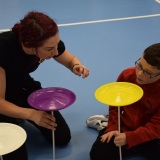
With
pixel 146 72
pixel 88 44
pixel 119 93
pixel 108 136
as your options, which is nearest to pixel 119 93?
pixel 119 93

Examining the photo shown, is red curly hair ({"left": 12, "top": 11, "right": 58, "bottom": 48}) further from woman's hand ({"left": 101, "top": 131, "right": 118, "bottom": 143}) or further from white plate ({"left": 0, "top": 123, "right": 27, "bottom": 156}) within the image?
woman's hand ({"left": 101, "top": 131, "right": 118, "bottom": 143})

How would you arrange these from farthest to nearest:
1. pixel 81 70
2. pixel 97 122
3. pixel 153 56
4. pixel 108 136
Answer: pixel 97 122
pixel 81 70
pixel 108 136
pixel 153 56

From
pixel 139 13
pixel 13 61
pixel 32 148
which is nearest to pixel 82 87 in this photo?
pixel 32 148

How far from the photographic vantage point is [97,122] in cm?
175

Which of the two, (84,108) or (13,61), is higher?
(13,61)

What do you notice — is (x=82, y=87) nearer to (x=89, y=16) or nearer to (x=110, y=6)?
(x=89, y=16)

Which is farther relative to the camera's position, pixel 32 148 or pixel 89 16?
pixel 89 16

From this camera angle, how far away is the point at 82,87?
7.16 feet

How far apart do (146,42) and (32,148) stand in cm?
153

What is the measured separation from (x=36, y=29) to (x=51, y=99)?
0.31 meters

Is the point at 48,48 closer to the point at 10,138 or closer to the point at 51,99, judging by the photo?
the point at 51,99

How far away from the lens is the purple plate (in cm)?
129

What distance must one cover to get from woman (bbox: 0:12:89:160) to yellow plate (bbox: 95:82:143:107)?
0.28 metres

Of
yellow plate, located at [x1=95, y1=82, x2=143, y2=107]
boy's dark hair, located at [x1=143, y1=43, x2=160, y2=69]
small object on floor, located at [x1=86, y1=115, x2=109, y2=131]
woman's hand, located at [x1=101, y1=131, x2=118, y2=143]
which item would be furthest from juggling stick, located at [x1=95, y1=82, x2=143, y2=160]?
small object on floor, located at [x1=86, y1=115, x2=109, y2=131]
